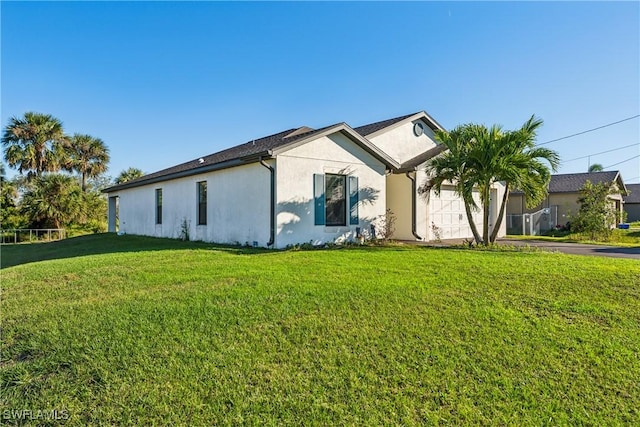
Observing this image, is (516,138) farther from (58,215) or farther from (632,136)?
(58,215)

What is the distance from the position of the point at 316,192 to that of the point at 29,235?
75.3ft

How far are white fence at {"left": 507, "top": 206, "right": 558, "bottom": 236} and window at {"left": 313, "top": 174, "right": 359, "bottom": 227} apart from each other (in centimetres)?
1227

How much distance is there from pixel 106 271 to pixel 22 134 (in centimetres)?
2702

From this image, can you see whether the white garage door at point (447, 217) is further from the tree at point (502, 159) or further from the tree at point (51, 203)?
the tree at point (51, 203)

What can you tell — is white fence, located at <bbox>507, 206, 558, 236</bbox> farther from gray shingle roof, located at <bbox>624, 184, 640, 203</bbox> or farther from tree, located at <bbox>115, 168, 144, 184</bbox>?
tree, located at <bbox>115, 168, 144, 184</bbox>

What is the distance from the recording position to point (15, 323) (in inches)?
195

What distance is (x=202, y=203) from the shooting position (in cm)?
1473

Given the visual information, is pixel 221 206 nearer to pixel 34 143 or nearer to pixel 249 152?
pixel 249 152

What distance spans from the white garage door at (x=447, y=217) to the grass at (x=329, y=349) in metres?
8.52

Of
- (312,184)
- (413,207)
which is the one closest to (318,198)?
(312,184)

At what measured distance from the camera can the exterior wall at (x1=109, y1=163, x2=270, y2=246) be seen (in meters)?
11.8

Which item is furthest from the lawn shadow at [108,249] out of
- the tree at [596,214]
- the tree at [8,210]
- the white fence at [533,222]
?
the white fence at [533,222]

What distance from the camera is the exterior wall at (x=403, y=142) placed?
52.8 ft

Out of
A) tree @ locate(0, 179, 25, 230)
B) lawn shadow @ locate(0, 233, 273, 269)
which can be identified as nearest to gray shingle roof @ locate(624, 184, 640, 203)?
lawn shadow @ locate(0, 233, 273, 269)
